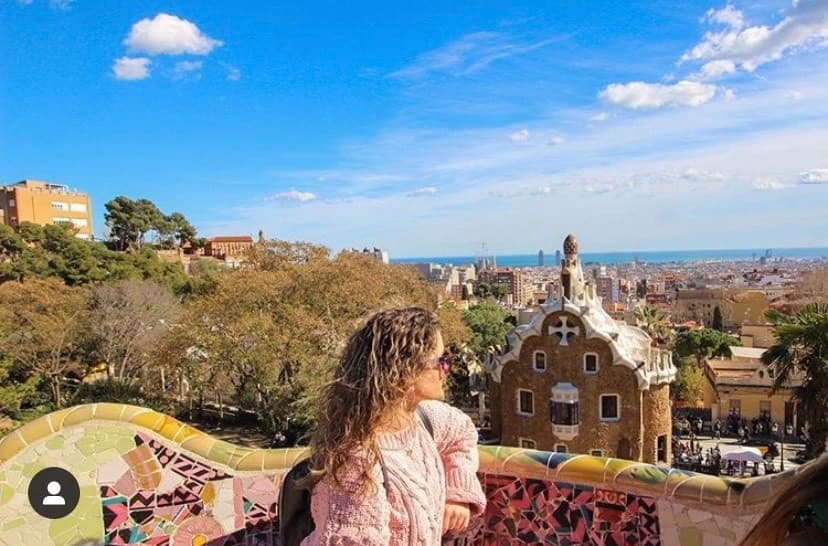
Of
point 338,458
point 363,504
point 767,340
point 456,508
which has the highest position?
point 338,458

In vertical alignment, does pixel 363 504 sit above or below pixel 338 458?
below

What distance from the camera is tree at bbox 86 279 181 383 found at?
1947 cm

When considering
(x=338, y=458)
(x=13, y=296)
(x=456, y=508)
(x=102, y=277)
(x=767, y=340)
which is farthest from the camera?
(x=767, y=340)

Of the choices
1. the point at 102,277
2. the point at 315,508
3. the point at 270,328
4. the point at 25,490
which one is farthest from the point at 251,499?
the point at 102,277

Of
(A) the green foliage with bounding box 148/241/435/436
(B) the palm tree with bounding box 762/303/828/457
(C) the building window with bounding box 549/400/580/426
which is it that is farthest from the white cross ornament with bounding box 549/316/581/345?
(B) the palm tree with bounding box 762/303/828/457

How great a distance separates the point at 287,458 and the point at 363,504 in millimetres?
1500

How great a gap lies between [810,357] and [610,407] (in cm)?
478

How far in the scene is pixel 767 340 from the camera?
101 feet

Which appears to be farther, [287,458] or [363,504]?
[287,458]

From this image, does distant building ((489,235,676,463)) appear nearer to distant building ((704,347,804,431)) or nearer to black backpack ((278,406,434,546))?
distant building ((704,347,804,431))

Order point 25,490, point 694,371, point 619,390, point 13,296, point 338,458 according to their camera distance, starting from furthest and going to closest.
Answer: point 694,371 → point 13,296 → point 619,390 → point 25,490 → point 338,458

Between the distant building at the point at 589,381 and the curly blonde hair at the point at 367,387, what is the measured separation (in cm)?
1272

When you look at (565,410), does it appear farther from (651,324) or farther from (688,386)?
(651,324)

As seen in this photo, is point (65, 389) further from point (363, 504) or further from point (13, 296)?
point (363, 504)
